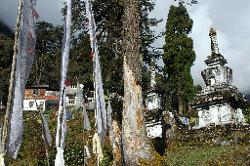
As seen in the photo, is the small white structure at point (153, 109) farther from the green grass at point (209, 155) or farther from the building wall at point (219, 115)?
the green grass at point (209, 155)

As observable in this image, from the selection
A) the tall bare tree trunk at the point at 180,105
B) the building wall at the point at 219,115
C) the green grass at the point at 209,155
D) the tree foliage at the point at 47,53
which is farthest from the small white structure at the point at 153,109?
the tree foliage at the point at 47,53

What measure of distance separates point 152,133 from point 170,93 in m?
23.2

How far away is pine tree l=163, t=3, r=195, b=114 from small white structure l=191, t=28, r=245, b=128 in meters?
24.2

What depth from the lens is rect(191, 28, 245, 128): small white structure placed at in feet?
49.1

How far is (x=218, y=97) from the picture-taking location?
15039 mm

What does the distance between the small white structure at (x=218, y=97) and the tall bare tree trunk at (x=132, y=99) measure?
3484 millimetres

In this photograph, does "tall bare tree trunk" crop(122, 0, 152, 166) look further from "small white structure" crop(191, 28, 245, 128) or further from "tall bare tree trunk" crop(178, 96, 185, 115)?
"tall bare tree trunk" crop(178, 96, 185, 115)

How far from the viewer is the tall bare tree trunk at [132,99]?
12047 mm

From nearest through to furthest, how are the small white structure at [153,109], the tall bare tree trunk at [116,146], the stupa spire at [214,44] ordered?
the tall bare tree trunk at [116,146] < the stupa spire at [214,44] < the small white structure at [153,109]

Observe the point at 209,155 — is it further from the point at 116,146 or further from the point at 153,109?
the point at 153,109

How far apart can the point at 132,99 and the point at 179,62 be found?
28948 mm

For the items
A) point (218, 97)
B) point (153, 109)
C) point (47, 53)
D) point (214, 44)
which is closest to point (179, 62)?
point (153, 109)

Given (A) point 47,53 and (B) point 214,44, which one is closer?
(B) point 214,44

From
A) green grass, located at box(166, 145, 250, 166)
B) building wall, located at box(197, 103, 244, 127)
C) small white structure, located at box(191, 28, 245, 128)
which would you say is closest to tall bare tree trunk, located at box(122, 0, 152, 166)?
green grass, located at box(166, 145, 250, 166)
